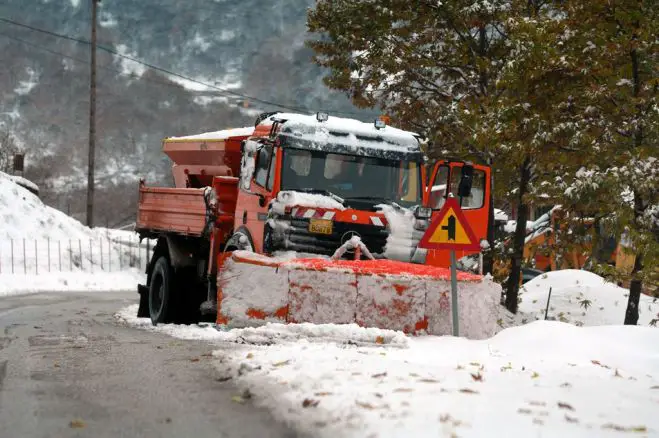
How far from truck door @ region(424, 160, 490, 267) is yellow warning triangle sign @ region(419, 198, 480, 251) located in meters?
1.26

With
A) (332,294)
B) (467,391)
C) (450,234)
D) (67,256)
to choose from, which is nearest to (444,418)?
(467,391)

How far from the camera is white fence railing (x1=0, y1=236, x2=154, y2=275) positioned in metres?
29.6

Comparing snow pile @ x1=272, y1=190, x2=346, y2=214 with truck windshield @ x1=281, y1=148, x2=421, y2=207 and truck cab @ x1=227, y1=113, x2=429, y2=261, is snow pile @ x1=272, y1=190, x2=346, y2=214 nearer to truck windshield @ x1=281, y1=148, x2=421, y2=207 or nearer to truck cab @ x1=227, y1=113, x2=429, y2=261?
truck cab @ x1=227, y1=113, x2=429, y2=261

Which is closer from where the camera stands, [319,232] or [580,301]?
[319,232]

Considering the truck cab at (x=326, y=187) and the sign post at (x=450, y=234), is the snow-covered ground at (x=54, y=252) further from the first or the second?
the sign post at (x=450, y=234)

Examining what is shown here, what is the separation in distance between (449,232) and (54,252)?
24.5 m

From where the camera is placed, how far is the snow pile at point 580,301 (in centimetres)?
1992

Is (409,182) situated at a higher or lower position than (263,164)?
lower

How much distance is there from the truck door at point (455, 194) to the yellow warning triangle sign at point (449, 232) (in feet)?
4.15

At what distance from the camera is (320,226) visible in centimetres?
1066

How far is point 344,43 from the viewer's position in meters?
18.9

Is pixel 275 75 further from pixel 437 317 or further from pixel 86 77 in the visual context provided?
pixel 437 317

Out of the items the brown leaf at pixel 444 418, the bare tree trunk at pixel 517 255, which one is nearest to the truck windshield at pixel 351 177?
the brown leaf at pixel 444 418

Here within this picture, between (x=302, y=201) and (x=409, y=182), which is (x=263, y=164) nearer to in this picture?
(x=302, y=201)
